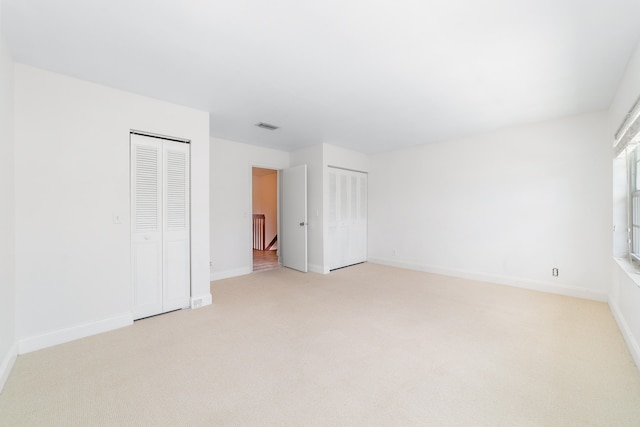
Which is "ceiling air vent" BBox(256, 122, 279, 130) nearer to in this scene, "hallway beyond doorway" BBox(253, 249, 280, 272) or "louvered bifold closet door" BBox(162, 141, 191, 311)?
"louvered bifold closet door" BBox(162, 141, 191, 311)

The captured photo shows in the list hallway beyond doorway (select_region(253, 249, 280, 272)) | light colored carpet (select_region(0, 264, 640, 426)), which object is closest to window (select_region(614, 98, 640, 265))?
light colored carpet (select_region(0, 264, 640, 426))

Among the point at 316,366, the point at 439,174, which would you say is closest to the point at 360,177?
the point at 439,174

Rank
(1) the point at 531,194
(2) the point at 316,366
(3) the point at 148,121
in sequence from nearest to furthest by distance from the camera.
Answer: (2) the point at 316,366 → (3) the point at 148,121 → (1) the point at 531,194

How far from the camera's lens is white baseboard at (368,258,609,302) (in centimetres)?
357

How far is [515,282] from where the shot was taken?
13.6 ft

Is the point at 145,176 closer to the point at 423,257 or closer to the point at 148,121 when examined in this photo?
the point at 148,121

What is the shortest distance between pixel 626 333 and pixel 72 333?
5074mm

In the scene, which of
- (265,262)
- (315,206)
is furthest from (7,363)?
(265,262)

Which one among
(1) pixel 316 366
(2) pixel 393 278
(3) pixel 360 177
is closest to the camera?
(1) pixel 316 366

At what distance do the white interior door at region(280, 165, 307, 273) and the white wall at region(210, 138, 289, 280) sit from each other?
2.42 feet

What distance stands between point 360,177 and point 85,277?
16.0 ft

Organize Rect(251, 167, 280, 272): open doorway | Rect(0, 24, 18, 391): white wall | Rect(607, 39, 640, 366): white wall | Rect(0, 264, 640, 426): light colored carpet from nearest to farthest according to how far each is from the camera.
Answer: Rect(0, 264, 640, 426): light colored carpet < Rect(0, 24, 18, 391): white wall < Rect(607, 39, 640, 366): white wall < Rect(251, 167, 280, 272): open doorway

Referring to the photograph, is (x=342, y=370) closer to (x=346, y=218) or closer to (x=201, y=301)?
(x=201, y=301)

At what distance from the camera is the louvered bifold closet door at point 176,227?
3215mm
